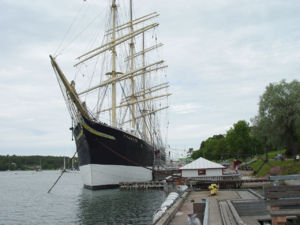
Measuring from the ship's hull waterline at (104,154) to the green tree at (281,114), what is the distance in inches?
660

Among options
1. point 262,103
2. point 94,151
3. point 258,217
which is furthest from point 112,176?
point 258,217

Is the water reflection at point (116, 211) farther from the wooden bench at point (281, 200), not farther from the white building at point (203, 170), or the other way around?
the wooden bench at point (281, 200)

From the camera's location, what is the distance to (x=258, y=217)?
41.0ft

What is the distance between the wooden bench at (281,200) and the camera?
7.96 metres

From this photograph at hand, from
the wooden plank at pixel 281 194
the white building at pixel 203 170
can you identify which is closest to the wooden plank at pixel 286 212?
the wooden plank at pixel 281 194

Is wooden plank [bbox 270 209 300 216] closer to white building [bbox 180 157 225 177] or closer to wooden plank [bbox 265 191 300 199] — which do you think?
wooden plank [bbox 265 191 300 199]

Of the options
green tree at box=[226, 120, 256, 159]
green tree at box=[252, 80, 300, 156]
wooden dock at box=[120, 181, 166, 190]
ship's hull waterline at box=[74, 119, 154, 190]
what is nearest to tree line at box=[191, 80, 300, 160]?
green tree at box=[252, 80, 300, 156]

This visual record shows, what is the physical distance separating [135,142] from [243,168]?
28089 mm

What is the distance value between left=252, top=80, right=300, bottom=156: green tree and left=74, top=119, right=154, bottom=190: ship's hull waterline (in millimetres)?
16763

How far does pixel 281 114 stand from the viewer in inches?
1457

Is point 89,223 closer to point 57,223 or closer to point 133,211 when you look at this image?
point 57,223

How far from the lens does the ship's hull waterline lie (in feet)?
109

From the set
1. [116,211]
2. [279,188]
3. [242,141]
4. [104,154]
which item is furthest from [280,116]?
[242,141]

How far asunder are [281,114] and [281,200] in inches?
1240
